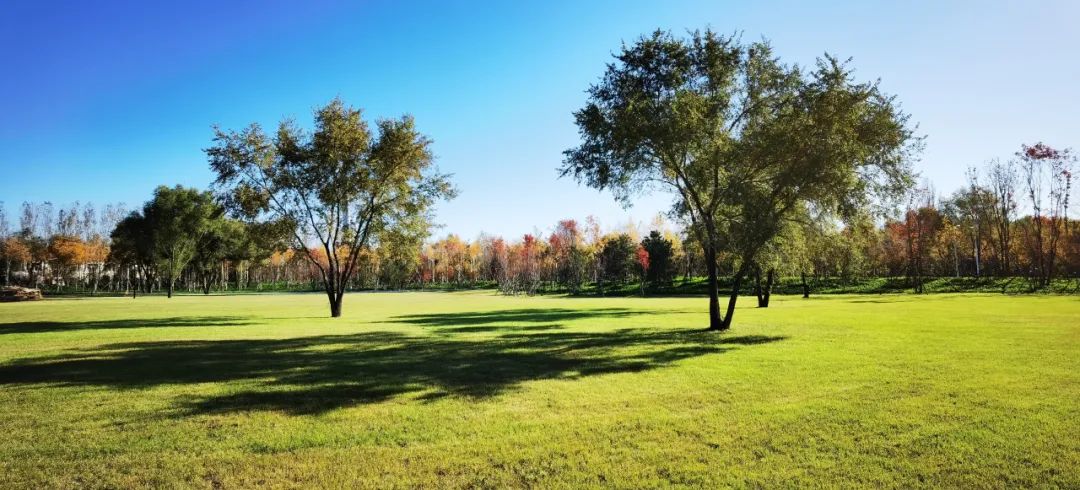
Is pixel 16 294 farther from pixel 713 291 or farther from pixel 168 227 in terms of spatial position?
pixel 713 291

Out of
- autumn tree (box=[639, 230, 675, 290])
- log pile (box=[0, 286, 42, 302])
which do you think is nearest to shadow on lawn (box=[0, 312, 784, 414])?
log pile (box=[0, 286, 42, 302])

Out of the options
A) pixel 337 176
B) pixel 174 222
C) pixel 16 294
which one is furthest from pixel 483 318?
pixel 174 222

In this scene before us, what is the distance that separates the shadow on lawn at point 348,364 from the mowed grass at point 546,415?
0.36ft

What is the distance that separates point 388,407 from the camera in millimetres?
9969

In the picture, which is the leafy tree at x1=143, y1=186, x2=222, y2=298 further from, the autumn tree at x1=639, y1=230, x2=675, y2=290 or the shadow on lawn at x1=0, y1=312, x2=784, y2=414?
the shadow on lawn at x1=0, y1=312, x2=784, y2=414

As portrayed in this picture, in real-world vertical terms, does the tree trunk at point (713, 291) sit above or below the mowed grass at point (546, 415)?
above

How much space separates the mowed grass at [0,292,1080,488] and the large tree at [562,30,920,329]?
614cm

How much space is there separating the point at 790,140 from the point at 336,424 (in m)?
19.7

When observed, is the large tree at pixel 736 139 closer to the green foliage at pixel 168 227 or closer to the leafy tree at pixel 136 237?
the green foliage at pixel 168 227

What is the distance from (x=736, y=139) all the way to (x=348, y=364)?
61.1 feet

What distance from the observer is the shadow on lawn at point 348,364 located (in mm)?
11242

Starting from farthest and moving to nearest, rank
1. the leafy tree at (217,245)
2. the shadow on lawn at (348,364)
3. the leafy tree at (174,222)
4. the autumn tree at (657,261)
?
the leafy tree at (217,245), the autumn tree at (657,261), the leafy tree at (174,222), the shadow on lawn at (348,364)

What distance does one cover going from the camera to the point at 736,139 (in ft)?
80.1

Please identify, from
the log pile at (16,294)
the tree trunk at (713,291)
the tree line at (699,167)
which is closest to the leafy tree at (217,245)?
the log pile at (16,294)
